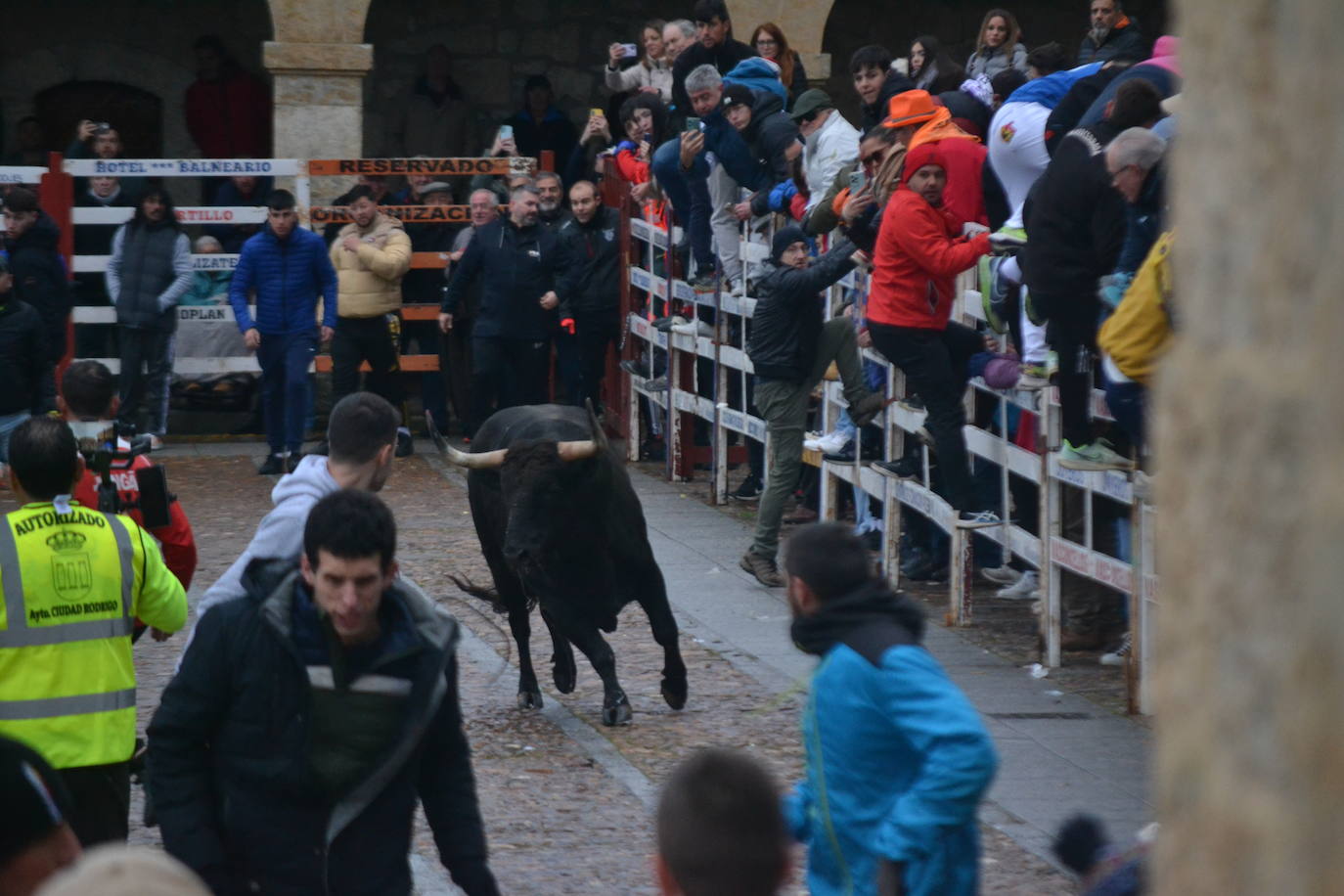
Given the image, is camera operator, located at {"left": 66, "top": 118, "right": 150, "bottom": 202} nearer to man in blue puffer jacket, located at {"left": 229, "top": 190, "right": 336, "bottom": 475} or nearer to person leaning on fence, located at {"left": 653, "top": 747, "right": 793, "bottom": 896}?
man in blue puffer jacket, located at {"left": 229, "top": 190, "right": 336, "bottom": 475}

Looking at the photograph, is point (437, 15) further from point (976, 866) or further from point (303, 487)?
point (976, 866)

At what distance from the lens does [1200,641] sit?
5.37 ft

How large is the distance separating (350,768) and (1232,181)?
2.83 meters

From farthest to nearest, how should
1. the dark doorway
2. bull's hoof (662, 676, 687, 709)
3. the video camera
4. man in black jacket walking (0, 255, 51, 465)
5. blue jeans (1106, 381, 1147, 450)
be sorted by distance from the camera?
the dark doorway → man in black jacket walking (0, 255, 51, 465) → bull's hoof (662, 676, 687, 709) → blue jeans (1106, 381, 1147, 450) → the video camera

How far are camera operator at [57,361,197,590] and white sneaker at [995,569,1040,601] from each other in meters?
5.11

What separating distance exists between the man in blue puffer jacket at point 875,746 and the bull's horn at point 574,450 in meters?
4.14

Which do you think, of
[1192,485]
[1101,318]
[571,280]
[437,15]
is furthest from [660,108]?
[1192,485]

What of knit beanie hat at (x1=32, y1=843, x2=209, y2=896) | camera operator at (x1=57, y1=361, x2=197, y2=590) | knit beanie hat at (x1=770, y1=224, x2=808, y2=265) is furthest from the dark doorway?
knit beanie hat at (x1=32, y1=843, x2=209, y2=896)

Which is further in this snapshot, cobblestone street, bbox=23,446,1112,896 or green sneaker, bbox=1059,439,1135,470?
green sneaker, bbox=1059,439,1135,470

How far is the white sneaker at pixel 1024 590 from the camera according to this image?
10.6 metres

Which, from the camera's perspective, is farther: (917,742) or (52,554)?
(52,554)

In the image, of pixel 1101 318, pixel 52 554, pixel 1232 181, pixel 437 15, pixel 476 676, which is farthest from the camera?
pixel 437 15

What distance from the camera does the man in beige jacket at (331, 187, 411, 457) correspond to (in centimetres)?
1534

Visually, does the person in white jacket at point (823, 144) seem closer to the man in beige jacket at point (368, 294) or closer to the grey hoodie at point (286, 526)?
the man in beige jacket at point (368, 294)
